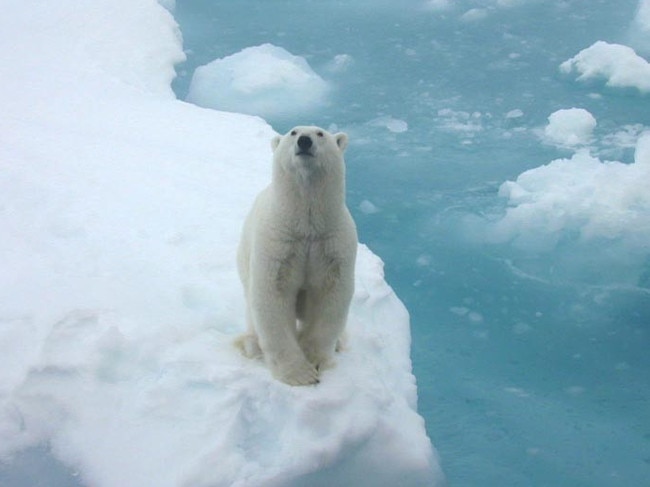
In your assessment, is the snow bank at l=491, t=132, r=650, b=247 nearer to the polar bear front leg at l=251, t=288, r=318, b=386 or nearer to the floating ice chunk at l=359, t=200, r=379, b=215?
the floating ice chunk at l=359, t=200, r=379, b=215

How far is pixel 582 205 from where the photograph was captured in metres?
5.14

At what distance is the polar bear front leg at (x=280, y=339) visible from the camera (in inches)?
98.6

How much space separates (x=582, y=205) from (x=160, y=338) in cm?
345

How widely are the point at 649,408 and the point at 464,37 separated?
6.04m

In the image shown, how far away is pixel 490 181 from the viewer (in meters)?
5.80

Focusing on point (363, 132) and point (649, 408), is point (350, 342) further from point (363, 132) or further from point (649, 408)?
point (363, 132)

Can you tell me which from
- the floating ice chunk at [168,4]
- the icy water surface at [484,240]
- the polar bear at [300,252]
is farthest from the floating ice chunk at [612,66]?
the polar bear at [300,252]

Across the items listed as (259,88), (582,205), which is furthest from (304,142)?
(259,88)

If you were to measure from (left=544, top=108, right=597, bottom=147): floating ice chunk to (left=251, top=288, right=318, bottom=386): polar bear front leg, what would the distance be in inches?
173

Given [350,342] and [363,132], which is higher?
[363,132]

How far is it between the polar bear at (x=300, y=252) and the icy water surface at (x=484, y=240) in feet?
A: 3.99

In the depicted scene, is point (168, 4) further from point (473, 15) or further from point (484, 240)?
point (484, 240)

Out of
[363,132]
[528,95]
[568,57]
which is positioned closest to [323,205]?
[363,132]

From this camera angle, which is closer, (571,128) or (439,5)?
(571,128)
